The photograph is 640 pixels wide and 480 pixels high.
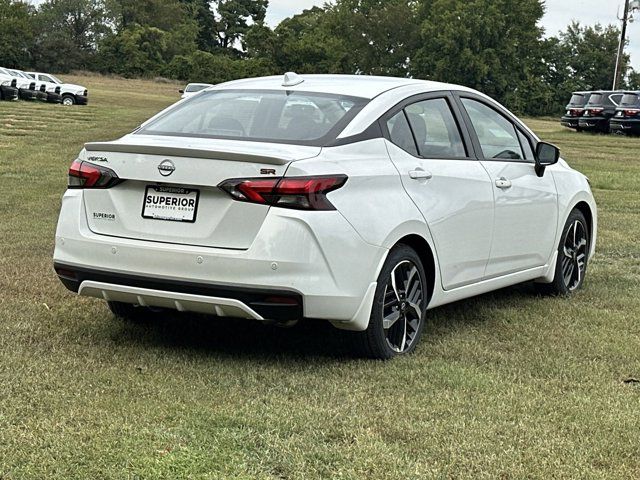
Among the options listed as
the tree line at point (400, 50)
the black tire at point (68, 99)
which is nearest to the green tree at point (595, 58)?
the tree line at point (400, 50)

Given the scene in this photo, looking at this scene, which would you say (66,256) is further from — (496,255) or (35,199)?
(35,199)

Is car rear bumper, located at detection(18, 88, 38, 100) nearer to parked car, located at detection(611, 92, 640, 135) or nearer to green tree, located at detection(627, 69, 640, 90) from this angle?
parked car, located at detection(611, 92, 640, 135)

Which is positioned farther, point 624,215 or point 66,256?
point 624,215

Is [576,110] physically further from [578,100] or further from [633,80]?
[633,80]

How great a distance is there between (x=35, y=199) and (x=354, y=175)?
8489 millimetres

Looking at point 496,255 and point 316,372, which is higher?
point 496,255

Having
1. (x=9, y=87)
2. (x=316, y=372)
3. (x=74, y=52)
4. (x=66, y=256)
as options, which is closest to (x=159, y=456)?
(x=316, y=372)

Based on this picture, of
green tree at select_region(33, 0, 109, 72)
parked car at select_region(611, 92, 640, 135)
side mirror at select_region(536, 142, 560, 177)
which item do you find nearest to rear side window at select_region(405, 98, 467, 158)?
side mirror at select_region(536, 142, 560, 177)

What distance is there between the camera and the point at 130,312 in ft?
19.7

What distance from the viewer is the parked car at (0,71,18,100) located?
3859cm

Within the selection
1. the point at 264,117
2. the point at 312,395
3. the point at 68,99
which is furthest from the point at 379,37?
the point at 312,395

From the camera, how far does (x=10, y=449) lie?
3738 millimetres

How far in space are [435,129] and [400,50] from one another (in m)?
85.1

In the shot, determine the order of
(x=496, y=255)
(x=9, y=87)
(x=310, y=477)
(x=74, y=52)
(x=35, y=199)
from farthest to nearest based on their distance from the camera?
(x=74, y=52)
(x=9, y=87)
(x=35, y=199)
(x=496, y=255)
(x=310, y=477)
